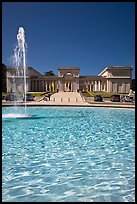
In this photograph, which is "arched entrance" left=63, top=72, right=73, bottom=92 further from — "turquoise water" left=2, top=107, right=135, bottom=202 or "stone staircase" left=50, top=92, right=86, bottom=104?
"turquoise water" left=2, top=107, right=135, bottom=202

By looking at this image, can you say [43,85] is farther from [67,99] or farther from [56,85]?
[67,99]

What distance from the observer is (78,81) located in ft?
265

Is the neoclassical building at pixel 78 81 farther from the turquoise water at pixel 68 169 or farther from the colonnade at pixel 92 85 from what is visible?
the turquoise water at pixel 68 169

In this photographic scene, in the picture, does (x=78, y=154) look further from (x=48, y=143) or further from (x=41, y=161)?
(x=48, y=143)

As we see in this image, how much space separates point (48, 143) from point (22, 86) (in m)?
78.6

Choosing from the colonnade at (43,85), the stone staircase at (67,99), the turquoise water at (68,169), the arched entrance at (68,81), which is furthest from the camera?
the arched entrance at (68,81)

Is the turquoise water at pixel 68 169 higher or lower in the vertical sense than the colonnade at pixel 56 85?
lower

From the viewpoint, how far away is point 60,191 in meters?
4.52

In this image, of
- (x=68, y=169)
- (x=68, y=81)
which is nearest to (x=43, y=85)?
(x=68, y=81)

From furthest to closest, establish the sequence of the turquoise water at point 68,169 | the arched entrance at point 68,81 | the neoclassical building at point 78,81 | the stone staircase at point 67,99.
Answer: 1. the arched entrance at point 68,81
2. the neoclassical building at point 78,81
3. the stone staircase at point 67,99
4. the turquoise water at point 68,169

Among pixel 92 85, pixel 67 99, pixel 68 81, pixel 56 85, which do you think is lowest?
pixel 67 99

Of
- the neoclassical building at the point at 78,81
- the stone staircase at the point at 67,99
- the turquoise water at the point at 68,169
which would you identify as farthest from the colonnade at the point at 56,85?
the turquoise water at the point at 68,169

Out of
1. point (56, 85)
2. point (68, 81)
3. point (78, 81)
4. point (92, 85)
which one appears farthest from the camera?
point (68, 81)

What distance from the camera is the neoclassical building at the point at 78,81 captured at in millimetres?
81250
